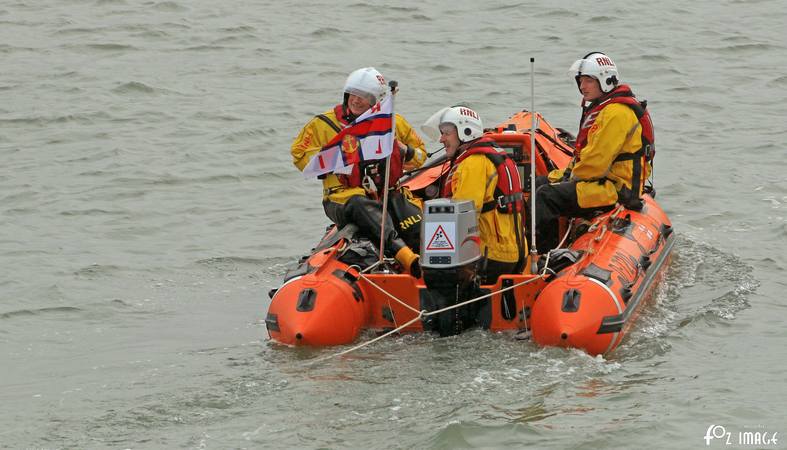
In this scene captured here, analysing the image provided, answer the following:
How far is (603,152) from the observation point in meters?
9.26

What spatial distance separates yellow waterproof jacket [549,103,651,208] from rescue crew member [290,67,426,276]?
1.15m

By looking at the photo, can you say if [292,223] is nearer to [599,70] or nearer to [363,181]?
A: [363,181]

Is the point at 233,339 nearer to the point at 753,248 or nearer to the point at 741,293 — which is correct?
the point at 741,293

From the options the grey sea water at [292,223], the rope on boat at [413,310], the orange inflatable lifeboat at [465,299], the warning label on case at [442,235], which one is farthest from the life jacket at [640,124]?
the warning label on case at [442,235]

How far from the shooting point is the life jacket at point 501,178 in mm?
8305

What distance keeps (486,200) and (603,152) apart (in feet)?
4.18

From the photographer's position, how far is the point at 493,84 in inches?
678

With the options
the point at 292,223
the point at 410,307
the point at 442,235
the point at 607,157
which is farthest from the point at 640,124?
the point at 292,223

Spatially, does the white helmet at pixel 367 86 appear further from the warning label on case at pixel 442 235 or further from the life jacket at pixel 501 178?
the warning label on case at pixel 442 235

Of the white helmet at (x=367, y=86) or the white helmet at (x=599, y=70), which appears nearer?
the white helmet at (x=367, y=86)

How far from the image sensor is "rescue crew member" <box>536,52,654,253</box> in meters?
9.27

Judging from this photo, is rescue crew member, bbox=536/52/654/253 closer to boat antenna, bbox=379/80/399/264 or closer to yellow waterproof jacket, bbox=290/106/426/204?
yellow waterproof jacket, bbox=290/106/426/204

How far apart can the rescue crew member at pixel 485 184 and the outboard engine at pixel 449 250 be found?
20 cm

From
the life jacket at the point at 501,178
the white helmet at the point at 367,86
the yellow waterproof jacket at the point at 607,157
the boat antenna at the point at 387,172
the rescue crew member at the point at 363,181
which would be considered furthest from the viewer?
the yellow waterproof jacket at the point at 607,157
